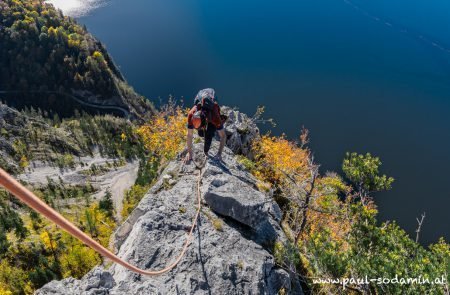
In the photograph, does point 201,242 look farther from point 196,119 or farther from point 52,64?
point 52,64

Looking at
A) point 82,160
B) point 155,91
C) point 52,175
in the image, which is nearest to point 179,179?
point 52,175

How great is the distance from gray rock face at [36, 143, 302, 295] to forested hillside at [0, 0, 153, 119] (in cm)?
10164

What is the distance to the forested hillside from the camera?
115188mm

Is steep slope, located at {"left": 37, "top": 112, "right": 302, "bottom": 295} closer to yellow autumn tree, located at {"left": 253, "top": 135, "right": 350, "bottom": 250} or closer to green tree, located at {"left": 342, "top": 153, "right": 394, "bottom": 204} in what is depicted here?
yellow autumn tree, located at {"left": 253, "top": 135, "right": 350, "bottom": 250}

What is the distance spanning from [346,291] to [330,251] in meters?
3.25

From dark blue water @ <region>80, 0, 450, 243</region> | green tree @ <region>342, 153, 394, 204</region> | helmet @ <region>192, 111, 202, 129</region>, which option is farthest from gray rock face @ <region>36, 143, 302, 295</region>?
dark blue water @ <region>80, 0, 450, 243</region>

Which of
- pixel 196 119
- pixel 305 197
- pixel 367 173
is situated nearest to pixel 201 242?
pixel 196 119

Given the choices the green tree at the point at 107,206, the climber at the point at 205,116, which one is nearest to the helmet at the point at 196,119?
the climber at the point at 205,116

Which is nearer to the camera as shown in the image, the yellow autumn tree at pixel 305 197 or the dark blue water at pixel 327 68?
the yellow autumn tree at pixel 305 197

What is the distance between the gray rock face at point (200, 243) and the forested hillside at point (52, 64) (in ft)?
333

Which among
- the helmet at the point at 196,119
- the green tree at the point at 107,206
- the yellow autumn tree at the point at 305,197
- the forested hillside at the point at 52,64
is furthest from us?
the forested hillside at the point at 52,64

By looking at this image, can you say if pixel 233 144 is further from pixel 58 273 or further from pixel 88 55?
pixel 88 55

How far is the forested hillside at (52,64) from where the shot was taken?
378 feet

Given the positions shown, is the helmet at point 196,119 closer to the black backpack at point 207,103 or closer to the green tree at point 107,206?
the black backpack at point 207,103
